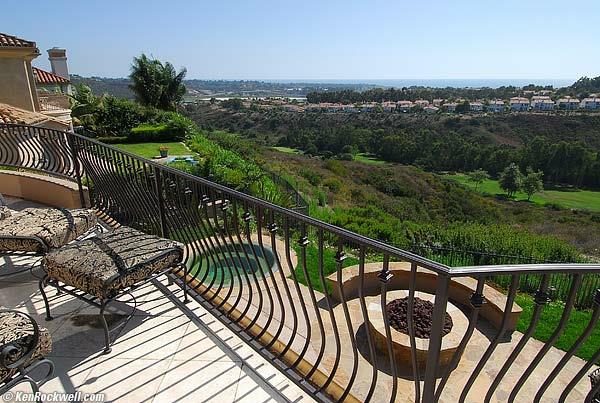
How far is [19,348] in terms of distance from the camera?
5.37ft

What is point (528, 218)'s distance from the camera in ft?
99.4

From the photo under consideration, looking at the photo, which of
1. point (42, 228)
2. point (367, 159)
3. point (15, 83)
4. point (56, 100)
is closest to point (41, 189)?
point (42, 228)

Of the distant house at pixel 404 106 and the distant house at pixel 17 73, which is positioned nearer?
the distant house at pixel 17 73

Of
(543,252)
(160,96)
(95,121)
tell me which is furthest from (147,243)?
(160,96)

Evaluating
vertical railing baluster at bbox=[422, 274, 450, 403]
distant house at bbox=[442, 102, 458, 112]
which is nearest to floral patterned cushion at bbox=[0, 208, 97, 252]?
vertical railing baluster at bbox=[422, 274, 450, 403]

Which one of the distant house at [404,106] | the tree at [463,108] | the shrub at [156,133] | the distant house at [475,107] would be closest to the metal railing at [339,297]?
the shrub at [156,133]

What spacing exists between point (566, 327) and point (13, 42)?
52.9ft

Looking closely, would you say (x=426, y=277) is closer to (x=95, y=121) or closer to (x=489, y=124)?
(x=95, y=121)

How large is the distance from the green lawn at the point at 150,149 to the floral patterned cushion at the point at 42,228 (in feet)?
43.7

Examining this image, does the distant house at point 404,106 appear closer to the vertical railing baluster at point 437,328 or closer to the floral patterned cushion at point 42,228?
the floral patterned cushion at point 42,228

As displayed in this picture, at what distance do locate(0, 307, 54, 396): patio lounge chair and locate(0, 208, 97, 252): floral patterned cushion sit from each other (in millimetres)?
1046

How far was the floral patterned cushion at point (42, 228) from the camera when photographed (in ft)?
8.89

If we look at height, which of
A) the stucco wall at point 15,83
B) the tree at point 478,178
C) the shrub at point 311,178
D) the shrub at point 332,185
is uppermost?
the stucco wall at point 15,83

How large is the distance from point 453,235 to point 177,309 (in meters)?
10.5
